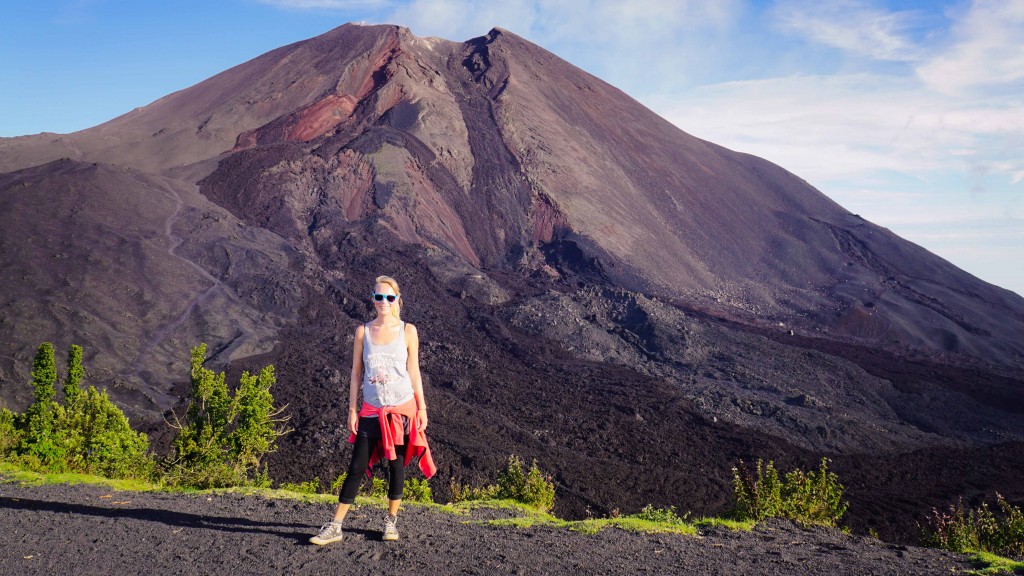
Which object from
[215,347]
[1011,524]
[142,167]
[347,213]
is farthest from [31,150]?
[1011,524]

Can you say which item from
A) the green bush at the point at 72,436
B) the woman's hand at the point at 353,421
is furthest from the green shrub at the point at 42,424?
the woman's hand at the point at 353,421

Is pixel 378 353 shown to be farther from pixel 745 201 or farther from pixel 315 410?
pixel 745 201

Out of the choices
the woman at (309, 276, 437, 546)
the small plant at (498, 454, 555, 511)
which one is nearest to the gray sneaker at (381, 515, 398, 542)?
the woman at (309, 276, 437, 546)

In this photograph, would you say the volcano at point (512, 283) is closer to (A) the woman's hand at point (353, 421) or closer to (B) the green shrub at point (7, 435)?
(B) the green shrub at point (7, 435)

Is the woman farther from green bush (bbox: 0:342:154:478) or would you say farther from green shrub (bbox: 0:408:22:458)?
green shrub (bbox: 0:408:22:458)

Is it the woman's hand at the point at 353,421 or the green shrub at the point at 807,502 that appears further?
the green shrub at the point at 807,502

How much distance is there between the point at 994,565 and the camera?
5.14m

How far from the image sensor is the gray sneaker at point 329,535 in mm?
4617

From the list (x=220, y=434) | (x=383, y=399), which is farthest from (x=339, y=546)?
(x=220, y=434)

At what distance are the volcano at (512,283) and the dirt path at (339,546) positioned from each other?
782 cm

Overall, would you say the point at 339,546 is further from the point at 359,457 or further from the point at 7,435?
the point at 7,435

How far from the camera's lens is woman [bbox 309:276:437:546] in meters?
4.66

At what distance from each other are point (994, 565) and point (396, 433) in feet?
14.2

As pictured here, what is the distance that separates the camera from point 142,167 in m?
34.8
